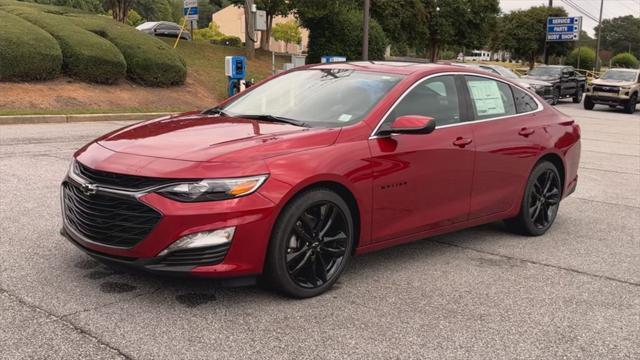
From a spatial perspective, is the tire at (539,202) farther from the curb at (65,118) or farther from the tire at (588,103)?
the tire at (588,103)

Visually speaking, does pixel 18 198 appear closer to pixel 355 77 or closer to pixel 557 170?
pixel 355 77

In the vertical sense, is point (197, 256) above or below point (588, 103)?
below

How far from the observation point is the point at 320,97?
4.95 m

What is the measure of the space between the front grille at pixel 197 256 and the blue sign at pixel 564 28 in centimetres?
4937

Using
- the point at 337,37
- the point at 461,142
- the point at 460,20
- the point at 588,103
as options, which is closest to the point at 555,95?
the point at 588,103

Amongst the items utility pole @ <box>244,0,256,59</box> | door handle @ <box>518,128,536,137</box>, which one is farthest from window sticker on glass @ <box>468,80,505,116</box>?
utility pole @ <box>244,0,256,59</box>

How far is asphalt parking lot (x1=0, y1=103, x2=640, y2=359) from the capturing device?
11.5 ft

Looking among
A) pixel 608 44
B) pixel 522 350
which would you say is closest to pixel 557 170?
pixel 522 350

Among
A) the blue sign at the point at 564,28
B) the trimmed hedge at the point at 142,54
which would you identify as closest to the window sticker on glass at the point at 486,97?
the trimmed hedge at the point at 142,54

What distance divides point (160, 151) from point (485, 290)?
242 cm

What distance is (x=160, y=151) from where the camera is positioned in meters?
3.96

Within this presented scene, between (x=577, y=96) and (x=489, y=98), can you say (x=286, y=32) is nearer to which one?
(x=577, y=96)

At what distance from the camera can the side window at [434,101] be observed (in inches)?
193

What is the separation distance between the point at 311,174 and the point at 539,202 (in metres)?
3.02
